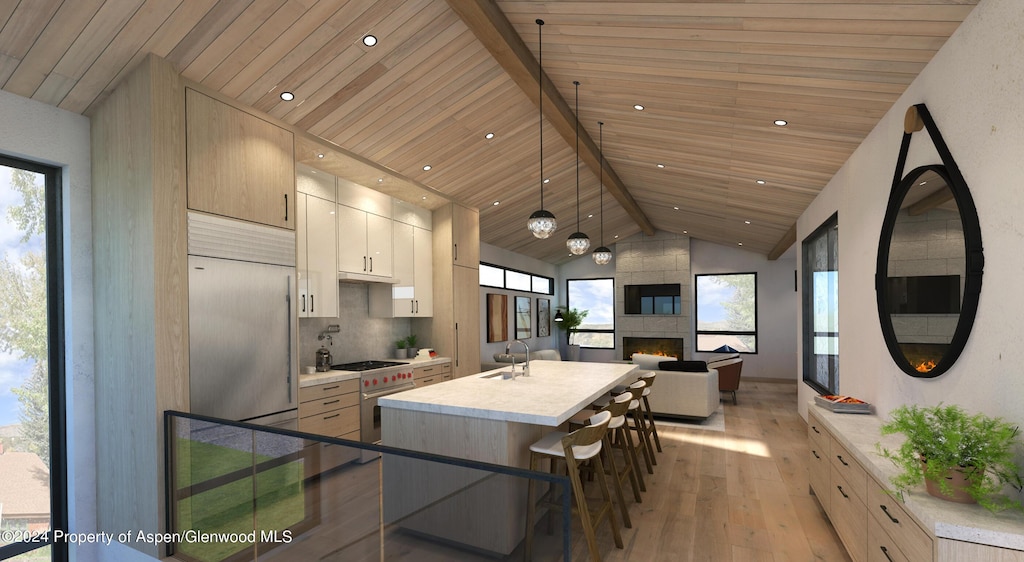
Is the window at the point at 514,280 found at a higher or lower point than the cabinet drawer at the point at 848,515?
higher

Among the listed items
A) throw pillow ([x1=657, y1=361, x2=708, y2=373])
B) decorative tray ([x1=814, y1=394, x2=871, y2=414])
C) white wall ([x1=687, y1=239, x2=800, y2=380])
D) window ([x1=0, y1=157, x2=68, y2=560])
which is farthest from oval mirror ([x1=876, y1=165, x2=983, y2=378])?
white wall ([x1=687, y1=239, x2=800, y2=380])

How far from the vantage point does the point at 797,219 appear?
691 cm

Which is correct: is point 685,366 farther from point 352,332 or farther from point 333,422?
point 333,422

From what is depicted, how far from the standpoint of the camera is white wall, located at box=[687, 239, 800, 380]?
422 inches

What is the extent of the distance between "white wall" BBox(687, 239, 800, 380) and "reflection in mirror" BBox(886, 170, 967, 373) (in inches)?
322

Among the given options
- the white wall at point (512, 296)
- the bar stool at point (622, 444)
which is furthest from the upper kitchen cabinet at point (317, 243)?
the white wall at point (512, 296)

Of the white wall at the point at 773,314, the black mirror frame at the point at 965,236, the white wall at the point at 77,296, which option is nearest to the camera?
the black mirror frame at the point at 965,236

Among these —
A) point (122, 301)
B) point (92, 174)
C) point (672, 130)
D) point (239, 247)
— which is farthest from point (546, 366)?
point (92, 174)

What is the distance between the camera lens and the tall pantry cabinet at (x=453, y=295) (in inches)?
258

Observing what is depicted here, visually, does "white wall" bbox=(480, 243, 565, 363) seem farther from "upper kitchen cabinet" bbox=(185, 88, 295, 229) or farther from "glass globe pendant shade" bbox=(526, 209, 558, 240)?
"upper kitchen cabinet" bbox=(185, 88, 295, 229)

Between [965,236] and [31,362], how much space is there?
200 inches

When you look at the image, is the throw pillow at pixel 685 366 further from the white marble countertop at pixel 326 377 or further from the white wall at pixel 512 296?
the white marble countertop at pixel 326 377

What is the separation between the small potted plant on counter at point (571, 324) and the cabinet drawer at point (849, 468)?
30.0ft

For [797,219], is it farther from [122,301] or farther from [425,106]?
[122,301]
